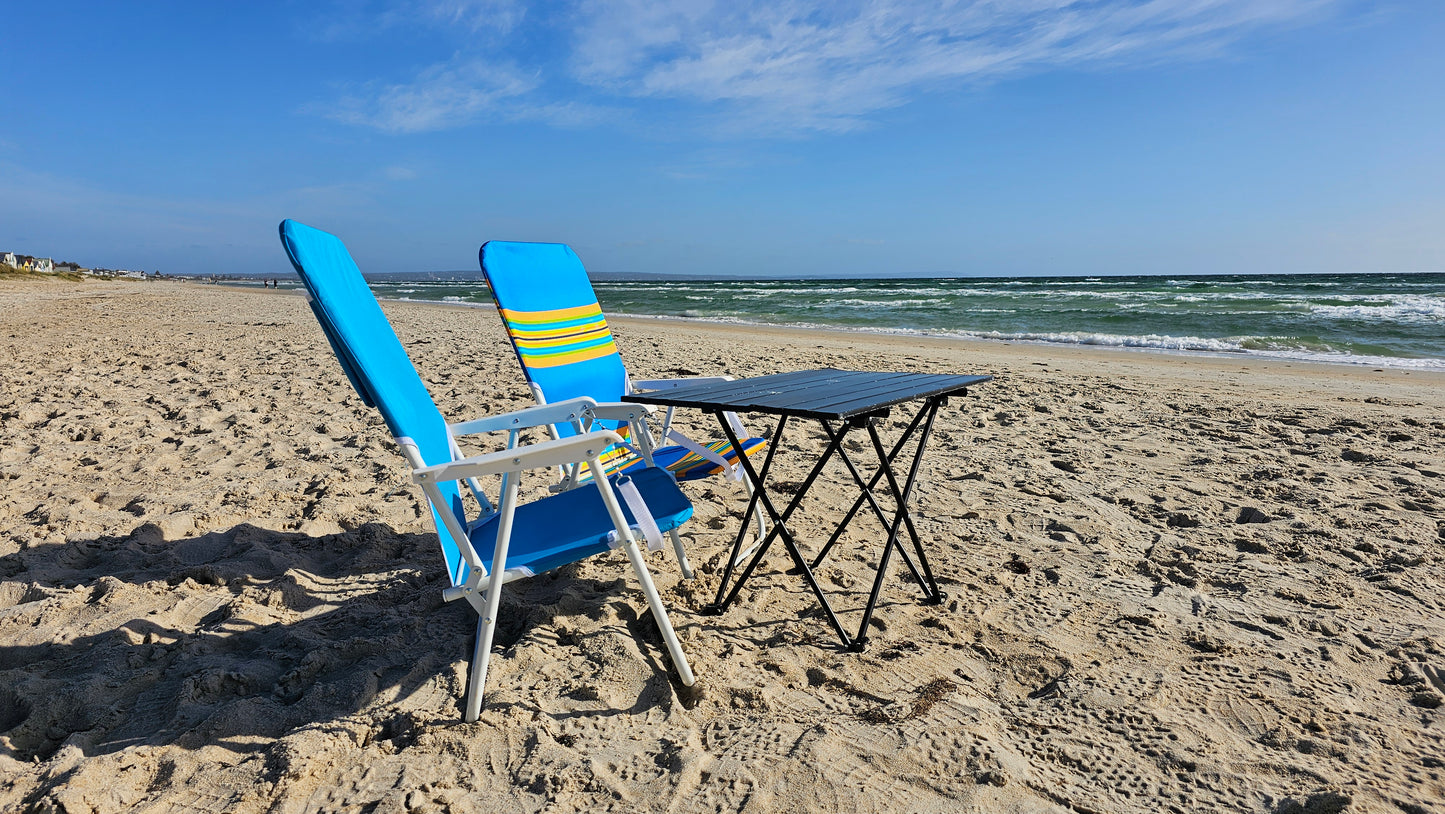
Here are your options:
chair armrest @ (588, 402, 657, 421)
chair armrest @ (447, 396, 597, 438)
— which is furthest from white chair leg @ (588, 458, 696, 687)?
chair armrest @ (447, 396, 597, 438)

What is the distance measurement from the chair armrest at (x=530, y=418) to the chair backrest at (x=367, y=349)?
3.2 inches

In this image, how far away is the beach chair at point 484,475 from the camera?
1.80 m

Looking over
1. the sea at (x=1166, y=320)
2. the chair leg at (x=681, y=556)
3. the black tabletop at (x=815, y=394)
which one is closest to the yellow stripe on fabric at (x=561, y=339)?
the black tabletop at (x=815, y=394)

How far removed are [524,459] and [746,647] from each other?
912 mm

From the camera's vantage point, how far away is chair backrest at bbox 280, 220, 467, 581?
196cm

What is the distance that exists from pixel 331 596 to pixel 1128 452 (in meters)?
4.13

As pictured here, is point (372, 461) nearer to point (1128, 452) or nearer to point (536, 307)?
point (536, 307)

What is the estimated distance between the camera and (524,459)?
177 cm

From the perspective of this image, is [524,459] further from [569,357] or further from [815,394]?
[569,357]

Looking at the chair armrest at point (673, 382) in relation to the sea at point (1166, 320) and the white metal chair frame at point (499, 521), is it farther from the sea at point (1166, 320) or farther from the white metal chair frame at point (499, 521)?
the sea at point (1166, 320)

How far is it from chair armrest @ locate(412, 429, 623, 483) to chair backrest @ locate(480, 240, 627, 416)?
131 centimetres

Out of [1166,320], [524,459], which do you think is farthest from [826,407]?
[1166,320]

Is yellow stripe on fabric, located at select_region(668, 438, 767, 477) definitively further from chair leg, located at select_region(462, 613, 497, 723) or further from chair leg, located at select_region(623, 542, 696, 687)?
chair leg, located at select_region(462, 613, 497, 723)

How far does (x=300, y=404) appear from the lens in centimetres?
527
